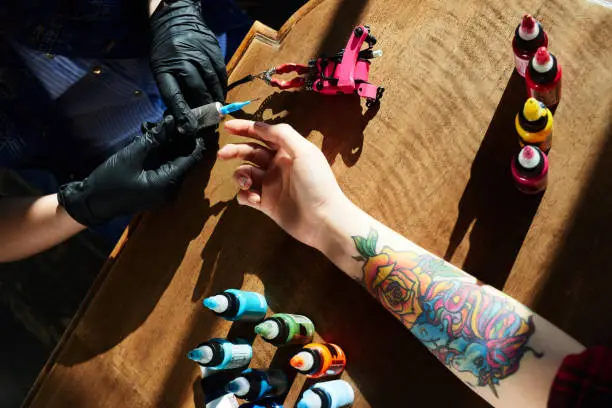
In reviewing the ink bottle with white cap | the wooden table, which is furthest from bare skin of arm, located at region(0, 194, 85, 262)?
the ink bottle with white cap

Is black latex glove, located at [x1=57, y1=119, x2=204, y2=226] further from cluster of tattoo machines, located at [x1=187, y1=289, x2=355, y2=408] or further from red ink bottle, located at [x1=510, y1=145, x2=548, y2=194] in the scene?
red ink bottle, located at [x1=510, y1=145, x2=548, y2=194]

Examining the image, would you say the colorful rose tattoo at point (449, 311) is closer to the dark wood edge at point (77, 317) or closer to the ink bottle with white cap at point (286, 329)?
the ink bottle with white cap at point (286, 329)

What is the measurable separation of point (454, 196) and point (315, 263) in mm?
332

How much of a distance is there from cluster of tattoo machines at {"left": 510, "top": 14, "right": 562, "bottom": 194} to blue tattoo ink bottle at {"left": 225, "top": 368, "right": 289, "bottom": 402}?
2.06ft

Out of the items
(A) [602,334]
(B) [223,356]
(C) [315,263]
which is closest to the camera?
(A) [602,334]

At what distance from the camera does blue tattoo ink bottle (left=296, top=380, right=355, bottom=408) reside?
94 centimetres

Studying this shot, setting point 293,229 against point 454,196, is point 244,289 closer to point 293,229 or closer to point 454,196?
point 293,229

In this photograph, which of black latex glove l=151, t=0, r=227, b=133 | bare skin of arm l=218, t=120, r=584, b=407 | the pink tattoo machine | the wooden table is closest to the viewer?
bare skin of arm l=218, t=120, r=584, b=407

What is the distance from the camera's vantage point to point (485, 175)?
1.02 metres

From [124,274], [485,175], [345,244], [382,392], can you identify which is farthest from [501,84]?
[124,274]

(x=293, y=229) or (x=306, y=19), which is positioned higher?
(x=306, y=19)

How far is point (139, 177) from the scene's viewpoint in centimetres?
116

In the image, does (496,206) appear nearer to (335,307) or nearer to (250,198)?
(335,307)

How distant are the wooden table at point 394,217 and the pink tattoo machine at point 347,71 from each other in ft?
0.16
